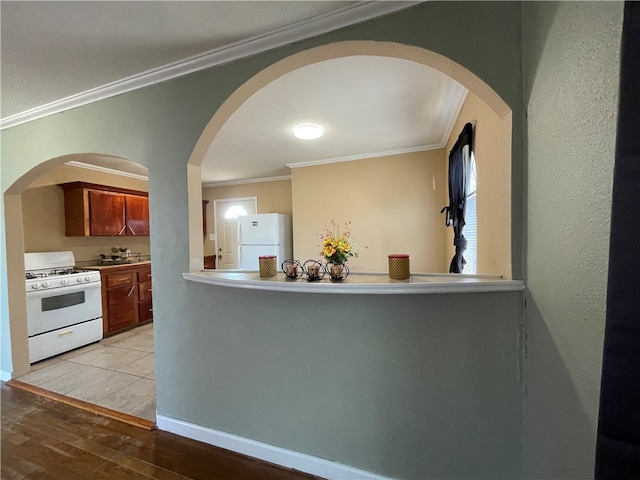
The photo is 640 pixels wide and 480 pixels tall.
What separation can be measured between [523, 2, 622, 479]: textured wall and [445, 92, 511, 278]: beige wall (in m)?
0.12

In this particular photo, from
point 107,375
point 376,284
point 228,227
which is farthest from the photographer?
point 228,227

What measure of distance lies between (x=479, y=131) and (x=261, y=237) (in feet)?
12.5

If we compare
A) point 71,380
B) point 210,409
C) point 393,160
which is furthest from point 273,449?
point 393,160

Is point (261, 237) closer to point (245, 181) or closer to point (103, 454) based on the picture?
point (245, 181)

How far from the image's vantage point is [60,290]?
3150 millimetres

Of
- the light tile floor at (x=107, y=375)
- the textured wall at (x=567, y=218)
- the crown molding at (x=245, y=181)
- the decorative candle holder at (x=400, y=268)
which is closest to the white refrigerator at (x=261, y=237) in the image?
the crown molding at (x=245, y=181)

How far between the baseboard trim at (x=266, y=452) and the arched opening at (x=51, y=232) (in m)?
0.60

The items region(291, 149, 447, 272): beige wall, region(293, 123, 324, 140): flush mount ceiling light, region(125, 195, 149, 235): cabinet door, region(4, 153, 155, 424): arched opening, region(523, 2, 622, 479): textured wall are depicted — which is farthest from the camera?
region(125, 195, 149, 235): cabinet door

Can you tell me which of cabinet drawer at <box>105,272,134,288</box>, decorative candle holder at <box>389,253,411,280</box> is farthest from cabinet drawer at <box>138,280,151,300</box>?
decorative candle holder at <box>389,253,411,280</box>

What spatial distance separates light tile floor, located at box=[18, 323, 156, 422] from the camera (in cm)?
220

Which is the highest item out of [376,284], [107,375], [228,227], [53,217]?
[53,217]

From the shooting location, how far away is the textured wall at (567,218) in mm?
733

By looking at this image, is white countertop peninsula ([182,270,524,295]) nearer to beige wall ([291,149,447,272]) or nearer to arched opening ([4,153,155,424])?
arched opening ([4,153,155,424])

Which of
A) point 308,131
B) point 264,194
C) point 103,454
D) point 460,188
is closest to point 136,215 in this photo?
point 264,194
